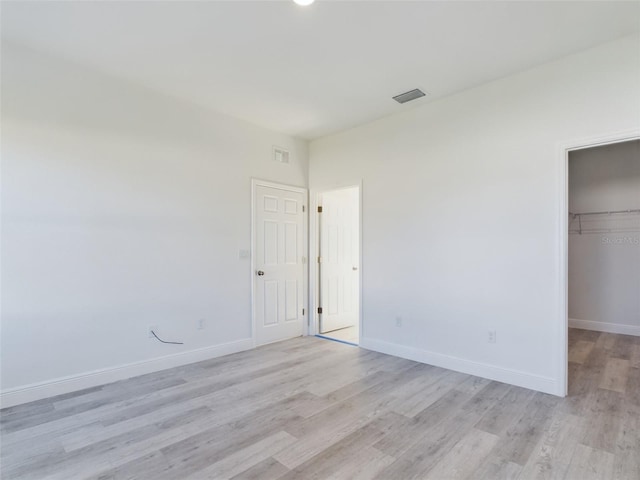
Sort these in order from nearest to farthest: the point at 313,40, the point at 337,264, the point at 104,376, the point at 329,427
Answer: the point at 329,427
the point at 313,40
the point at 104,376
the point at 337,264

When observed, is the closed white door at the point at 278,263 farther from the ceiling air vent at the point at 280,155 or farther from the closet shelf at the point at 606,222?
the closet shelf at the point at 606,222

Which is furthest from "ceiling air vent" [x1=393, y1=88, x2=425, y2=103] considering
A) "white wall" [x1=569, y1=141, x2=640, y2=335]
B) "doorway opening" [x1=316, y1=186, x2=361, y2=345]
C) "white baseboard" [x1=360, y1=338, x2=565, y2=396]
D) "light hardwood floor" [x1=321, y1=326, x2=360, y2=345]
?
"white wall" [x1=569, y1=141, x2=640, y2=335]

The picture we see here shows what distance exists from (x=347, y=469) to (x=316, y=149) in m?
4.00

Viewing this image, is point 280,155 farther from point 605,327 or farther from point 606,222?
point 605,327

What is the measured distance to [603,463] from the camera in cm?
198

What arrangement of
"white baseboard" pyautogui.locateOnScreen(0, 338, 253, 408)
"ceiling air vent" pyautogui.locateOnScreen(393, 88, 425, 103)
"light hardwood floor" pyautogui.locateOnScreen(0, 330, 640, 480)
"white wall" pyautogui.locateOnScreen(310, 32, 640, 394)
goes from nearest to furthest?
"light hardwood floor" pyautogui.locateOnScreen(0, 330, 640, 480)
"white baseboard" pyautogui.locateOnScreen(0, 338, 253, 408)
"white wall" pyautogui.locateOnScreen(310, 32, 640, 394)
"ceiling air vent" pyautogui.locateOnScreen(393, 88, 425, 103)

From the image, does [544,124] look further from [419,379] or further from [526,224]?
[419,379]

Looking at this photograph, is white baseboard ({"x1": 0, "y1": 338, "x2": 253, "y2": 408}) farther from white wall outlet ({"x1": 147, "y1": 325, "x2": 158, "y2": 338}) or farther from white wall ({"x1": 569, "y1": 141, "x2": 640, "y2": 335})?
white wall ({"x1": 569, "y1": 141, "x2": 640, "y2": 335})

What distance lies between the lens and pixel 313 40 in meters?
2.61

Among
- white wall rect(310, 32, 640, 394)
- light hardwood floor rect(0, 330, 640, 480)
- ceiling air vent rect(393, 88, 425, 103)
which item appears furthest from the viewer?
ceiling air vent rect(393, 88, 425, 103)

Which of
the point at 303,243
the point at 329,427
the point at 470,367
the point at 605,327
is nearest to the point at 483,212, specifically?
the point at 470,367

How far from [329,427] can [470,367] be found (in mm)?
1722

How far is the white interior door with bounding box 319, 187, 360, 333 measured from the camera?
16.7 ft

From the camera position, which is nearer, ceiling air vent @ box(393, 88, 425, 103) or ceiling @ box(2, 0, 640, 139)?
ceiling @ box(2, 0, 640, 139)
